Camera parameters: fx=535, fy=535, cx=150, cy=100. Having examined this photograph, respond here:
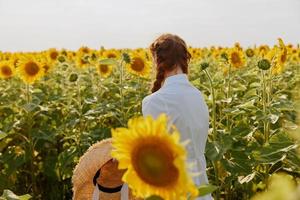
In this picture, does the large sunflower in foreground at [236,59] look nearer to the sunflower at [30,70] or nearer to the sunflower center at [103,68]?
the sunflower center at [103,68]

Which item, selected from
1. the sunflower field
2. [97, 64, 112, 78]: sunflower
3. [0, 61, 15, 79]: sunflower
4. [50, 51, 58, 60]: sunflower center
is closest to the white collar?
the sunflower field

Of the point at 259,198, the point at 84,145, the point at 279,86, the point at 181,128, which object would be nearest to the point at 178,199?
the point at 259,198

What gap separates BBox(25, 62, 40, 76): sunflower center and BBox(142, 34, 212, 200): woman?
9.65ft

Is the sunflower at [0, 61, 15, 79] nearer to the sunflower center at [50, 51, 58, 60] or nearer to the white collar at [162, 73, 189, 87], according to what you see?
the sunflower center at [50, 51, 58, 60]

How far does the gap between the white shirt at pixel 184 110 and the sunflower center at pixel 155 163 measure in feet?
4.02

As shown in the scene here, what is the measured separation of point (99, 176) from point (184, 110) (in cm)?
49

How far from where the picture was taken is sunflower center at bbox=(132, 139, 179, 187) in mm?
818

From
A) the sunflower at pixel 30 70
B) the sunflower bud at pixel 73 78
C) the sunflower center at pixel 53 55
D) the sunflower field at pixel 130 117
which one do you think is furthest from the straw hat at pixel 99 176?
the sunflower center at pixel 53 55

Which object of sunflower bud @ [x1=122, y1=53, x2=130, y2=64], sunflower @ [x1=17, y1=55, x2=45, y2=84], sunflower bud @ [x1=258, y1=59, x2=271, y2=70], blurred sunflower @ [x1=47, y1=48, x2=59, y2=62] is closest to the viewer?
sunflower bud @ [x1=258, y1=59, x2=271, y2=70]

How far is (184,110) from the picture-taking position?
216 cm

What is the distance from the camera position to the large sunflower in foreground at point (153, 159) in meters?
0.80

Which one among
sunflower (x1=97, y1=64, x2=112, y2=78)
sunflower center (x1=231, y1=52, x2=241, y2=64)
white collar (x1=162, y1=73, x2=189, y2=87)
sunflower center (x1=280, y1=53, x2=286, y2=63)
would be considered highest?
white collar (x1=162, y1=73, x2=189, y2=87)

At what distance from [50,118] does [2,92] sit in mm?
647

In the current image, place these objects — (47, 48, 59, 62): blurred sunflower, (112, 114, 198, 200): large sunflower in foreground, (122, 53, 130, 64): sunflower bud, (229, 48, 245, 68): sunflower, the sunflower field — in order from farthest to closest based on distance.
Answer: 1. (47, 48, 59, 62): blurred sunflower
2. (122, 53, 130, 64): sunflower bud
3. (229, 48, 245, 68): sunflower
4. the sunflower field
5. (112, 114, 198, 200): large sunflower in foreground
